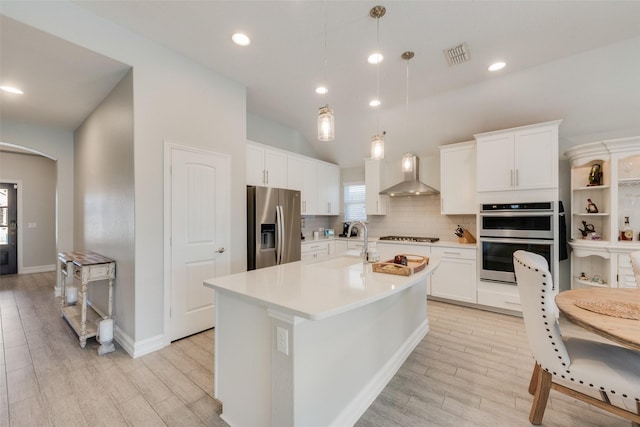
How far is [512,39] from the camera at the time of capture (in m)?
2.56

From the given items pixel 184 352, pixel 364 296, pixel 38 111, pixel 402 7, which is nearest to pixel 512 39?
pixel 402 7

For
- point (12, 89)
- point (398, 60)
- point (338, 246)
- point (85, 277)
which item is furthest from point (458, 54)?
point (12, 89)

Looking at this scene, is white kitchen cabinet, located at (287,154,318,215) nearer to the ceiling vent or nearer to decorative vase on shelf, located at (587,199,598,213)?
the ceiling vent

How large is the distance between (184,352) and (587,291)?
3.53 metres

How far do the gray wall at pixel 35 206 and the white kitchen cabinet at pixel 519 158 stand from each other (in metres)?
9.10

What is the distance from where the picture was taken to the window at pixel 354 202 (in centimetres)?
566

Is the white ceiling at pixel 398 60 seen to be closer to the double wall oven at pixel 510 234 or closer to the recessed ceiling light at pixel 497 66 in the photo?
the recessed ceiling light at pixel 497 66

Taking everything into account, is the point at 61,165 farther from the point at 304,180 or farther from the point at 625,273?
the point at 625,273

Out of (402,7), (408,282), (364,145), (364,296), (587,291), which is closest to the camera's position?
(364,296)

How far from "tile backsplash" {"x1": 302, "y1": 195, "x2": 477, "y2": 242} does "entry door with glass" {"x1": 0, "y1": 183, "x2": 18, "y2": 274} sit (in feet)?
21.5

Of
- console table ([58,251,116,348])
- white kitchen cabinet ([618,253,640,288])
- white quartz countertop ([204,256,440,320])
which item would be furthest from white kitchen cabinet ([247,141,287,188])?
white kitchen cabinet ([618,253,640,288])

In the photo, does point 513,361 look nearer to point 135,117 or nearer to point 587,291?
point 587,291

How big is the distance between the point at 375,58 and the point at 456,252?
2942 mm

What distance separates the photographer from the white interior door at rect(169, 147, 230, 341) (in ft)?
9.25
